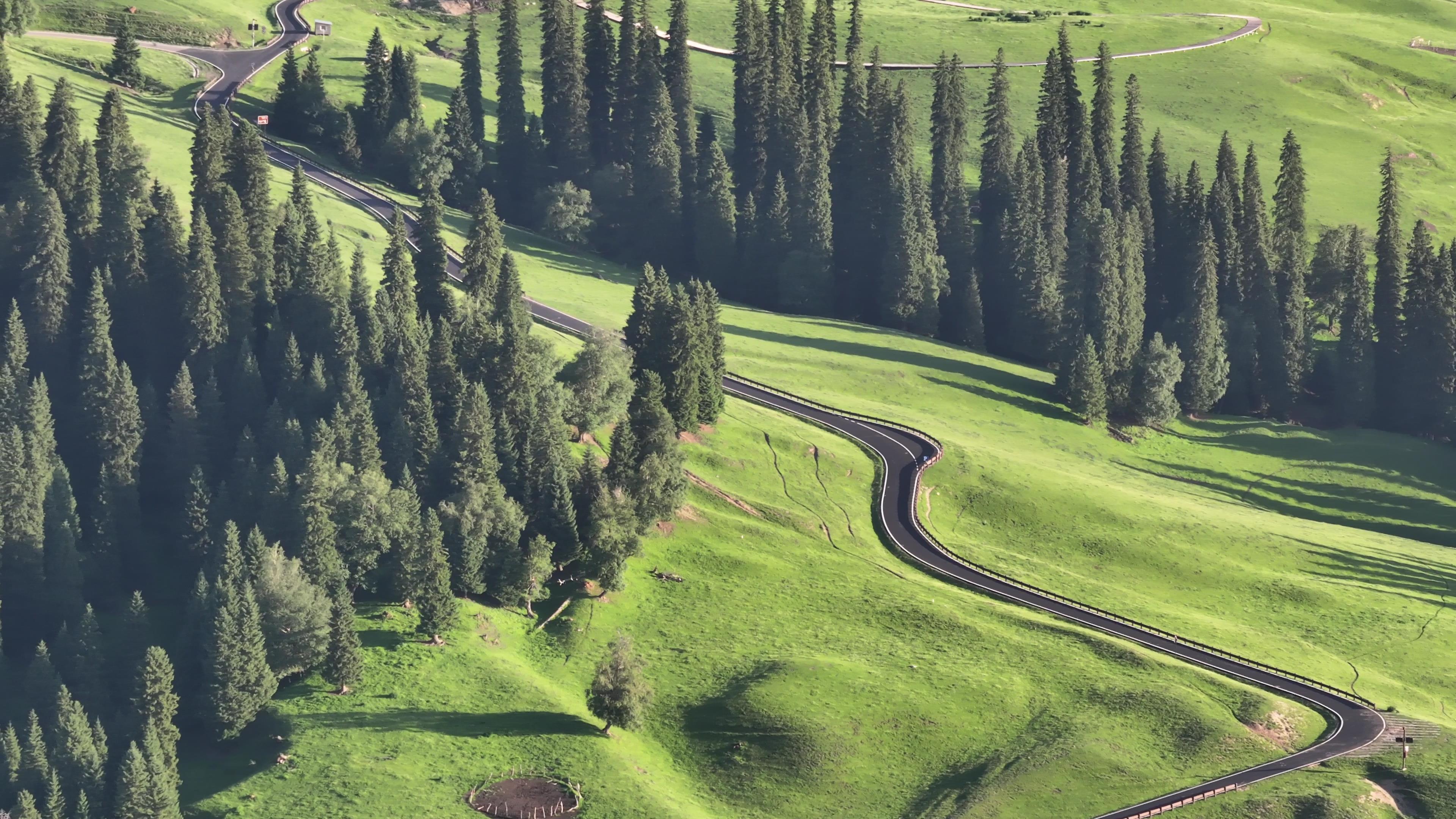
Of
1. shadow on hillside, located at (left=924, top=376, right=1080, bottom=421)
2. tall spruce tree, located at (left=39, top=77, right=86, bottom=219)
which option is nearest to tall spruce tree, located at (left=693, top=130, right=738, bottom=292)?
shadow on hillside, located at (left=924, top=376, right=1080, bottom=421)

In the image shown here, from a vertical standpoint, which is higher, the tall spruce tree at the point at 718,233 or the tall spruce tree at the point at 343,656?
the tall spruce tree at the point at 718,233

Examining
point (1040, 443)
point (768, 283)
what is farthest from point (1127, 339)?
point (768, 283)

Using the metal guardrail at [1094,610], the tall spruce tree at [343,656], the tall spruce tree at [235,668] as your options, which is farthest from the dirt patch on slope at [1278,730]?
the tall spruce tree at [235,668]

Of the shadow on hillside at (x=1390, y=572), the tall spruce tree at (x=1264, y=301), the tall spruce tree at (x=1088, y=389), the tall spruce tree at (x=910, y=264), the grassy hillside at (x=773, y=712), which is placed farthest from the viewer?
the tall spruce tree at (x=910, y=264)

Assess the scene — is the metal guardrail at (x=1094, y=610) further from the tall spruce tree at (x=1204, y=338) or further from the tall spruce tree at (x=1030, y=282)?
the tall spruce tree at (x=1204, y=338)

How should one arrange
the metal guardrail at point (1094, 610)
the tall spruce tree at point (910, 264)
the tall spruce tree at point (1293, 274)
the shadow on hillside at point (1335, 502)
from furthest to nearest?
the tall spruce tree at point (910, 264), the tall spruce tree at point (1293, 274), the shadow on hillside at point (1335, 502), the metal guardrail at point (1094, 610)

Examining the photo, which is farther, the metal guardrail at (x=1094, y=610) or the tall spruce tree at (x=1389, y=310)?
the tall spruce tree at (x=1389, y=310)

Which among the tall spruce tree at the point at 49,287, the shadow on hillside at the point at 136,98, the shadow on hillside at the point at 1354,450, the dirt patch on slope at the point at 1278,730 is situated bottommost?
the shadow on hillside at the point at 1354,450

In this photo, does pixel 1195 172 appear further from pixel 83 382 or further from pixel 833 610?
pixel 83 382
